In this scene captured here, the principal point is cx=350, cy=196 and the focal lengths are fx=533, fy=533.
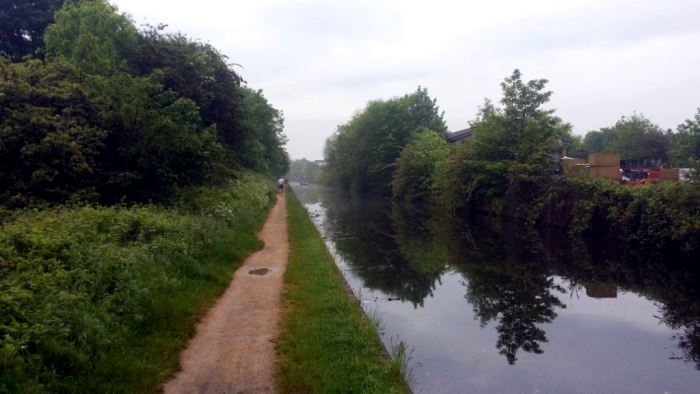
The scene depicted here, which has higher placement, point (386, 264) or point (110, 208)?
point (110, 208)

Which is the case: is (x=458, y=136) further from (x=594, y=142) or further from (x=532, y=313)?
(x=532, y=313)

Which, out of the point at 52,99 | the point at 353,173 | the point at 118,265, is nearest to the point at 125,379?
the point at 118,265

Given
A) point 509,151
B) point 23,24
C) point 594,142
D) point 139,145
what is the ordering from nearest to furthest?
point 139,145
point 509,151
point 23,24
point 594,142

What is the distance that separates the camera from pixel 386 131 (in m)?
64.2

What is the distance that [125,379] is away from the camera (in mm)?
6164

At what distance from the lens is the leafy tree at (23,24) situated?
123 ft

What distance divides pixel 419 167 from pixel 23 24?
33427mm

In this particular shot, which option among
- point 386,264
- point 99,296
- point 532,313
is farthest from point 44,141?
point 532,313

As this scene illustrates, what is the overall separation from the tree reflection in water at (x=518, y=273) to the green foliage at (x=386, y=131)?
116 feet

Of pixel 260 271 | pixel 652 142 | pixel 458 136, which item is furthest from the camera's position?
pixel 458 136

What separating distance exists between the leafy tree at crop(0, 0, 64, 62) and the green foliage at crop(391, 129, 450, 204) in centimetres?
3160

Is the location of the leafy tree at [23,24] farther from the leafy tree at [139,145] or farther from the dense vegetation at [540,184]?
the dense vegetation at [540,184]

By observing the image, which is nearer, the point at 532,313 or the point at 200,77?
the point at 532,313

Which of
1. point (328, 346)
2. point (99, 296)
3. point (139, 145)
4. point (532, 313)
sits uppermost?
point (139, 145)
